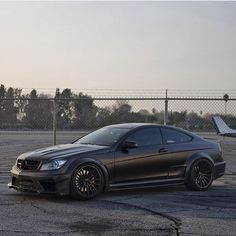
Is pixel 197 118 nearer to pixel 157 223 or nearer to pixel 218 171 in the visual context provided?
pixel 218 171

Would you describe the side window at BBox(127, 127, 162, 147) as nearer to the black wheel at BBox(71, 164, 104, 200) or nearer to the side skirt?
the side skirt

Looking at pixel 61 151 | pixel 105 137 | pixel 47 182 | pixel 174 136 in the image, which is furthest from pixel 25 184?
pixel 174 136

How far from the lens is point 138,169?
10.9 metres

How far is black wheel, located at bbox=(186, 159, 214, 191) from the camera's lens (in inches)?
458

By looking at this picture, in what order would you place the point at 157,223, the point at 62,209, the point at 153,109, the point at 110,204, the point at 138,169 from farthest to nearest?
the point at 153,109 → the point at 138,169 → the point at 110,204 → the point at 62,209 → the point at 157,223

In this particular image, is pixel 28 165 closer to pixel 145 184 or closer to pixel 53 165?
pixel 53 165

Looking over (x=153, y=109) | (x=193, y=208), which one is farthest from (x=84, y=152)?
(x=153, y=109)

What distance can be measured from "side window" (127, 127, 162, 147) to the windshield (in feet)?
0.71

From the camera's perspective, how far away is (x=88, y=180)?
10.2 meters

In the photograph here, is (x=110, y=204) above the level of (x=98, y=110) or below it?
below

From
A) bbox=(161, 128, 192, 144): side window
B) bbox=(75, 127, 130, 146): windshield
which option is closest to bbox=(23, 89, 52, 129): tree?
bbox=(75, 127, 130, 146): windshield

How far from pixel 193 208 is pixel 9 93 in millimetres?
14577

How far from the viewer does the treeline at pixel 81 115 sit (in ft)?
58.7

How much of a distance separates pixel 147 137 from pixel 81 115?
728 centimetres
